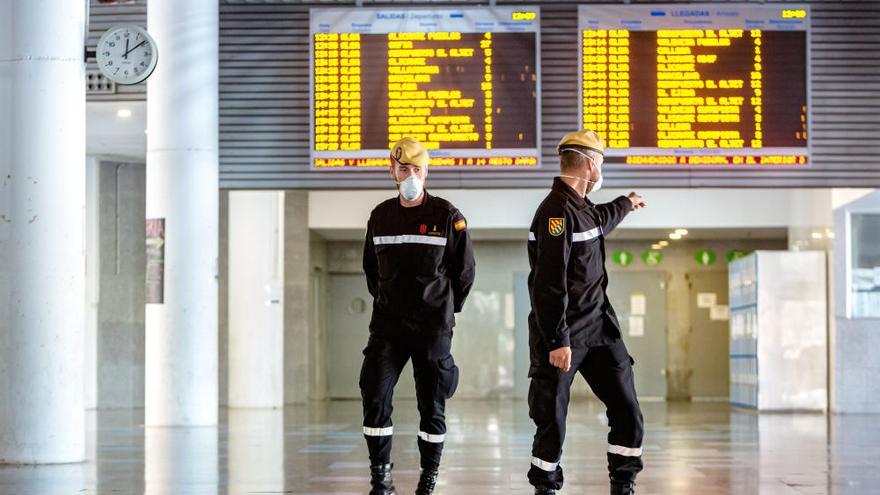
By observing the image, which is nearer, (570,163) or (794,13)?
(570,163)

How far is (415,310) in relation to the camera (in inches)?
237

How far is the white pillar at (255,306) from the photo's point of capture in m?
18.8

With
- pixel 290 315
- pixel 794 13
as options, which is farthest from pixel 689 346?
pixel 794 13

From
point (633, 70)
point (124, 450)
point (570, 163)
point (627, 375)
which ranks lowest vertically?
point (124, 450)

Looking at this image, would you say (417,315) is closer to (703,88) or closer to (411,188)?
(411,188)

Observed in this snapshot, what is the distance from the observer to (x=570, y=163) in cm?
564

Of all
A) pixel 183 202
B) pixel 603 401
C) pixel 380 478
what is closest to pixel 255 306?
pixel 183 202

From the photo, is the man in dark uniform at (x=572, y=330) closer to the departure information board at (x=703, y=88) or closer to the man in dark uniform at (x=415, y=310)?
the man in dark uniform at (x=415, y=310)

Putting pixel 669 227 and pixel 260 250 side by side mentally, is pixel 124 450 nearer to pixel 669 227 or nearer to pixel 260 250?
pixel 260 250

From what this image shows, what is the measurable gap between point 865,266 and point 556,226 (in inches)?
488

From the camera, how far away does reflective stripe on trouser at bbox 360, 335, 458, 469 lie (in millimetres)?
6020

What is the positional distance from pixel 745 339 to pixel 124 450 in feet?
35.5

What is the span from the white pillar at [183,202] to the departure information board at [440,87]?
4.60ft

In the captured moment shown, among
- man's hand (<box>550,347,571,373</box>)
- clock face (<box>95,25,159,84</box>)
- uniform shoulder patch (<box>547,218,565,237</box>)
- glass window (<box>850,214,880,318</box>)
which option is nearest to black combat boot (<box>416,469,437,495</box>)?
man's hand (<box>550,347,571,373</box>)
